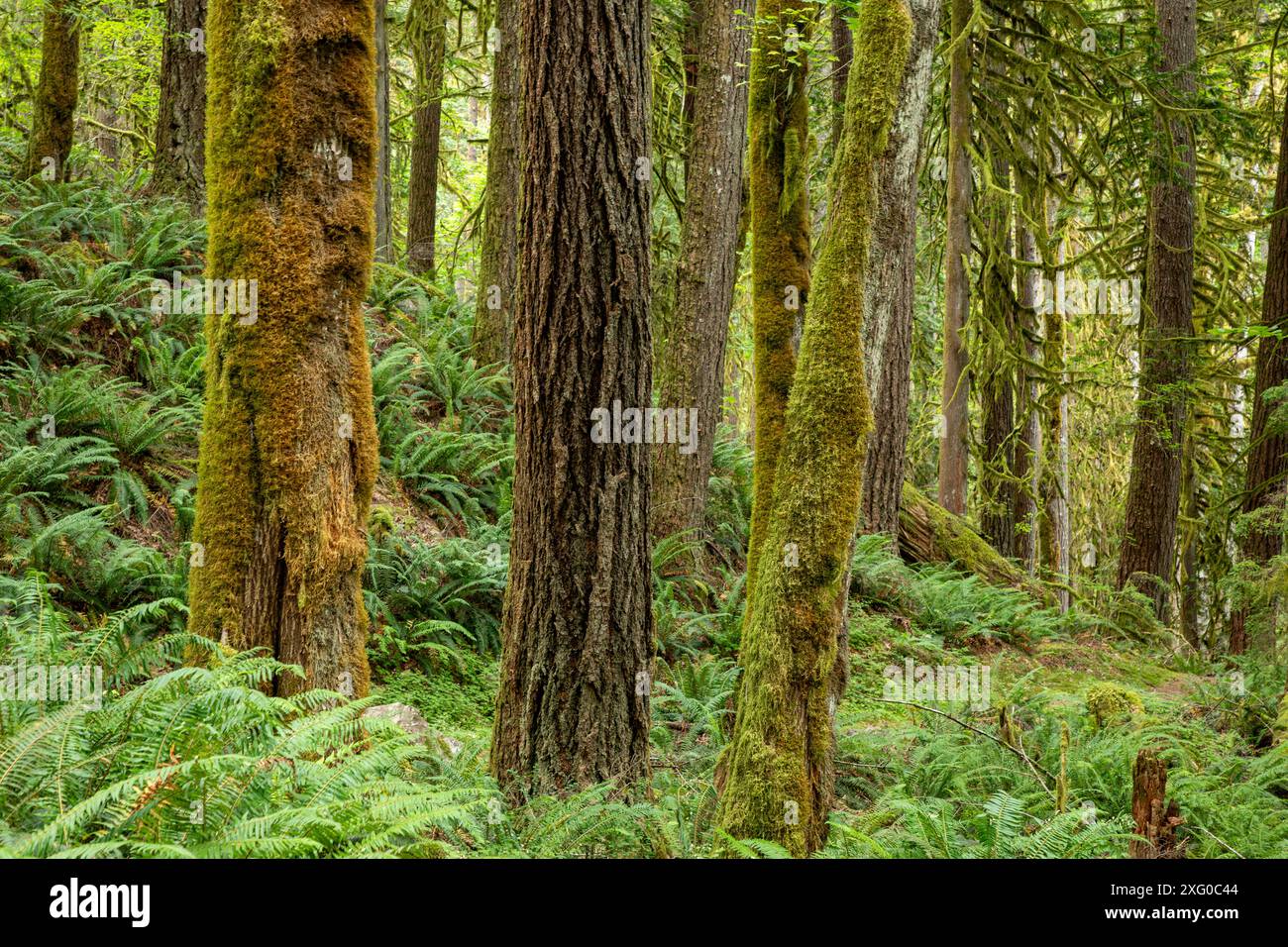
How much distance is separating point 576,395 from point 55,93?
344 inches

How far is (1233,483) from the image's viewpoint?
12.4 m

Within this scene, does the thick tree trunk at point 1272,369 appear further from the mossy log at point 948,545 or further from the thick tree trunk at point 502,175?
the thick tree trunk at point 502,175

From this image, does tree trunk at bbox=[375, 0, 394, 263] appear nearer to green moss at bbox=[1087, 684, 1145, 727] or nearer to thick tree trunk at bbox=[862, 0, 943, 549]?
thick tree trunk at bbox=[862, 0, 943, 549]

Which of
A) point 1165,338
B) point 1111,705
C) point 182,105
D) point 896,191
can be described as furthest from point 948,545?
point 182,105

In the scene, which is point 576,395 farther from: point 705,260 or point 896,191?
point 705,260

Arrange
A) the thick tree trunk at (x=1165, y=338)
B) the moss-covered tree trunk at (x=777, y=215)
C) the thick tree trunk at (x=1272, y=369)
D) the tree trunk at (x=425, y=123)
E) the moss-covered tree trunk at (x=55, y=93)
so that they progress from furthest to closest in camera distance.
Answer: the tree trunk at (x=425, y=123) → the thick tree trunk at (x=1165, y=338) → the moss-covered tree trunk at (x=55, y=93) → the thick tree trunk at (x=1272, y=369) → the moss-covered tree trunk at (x=777, y=215)

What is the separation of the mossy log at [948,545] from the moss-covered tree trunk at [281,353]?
7854 millimetres

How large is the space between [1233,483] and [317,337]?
1170cm

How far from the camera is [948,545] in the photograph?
11.6 metres

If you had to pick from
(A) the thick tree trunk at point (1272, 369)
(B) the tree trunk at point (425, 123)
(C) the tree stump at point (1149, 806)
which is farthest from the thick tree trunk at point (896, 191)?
(B) the tree trunk at point (425, 123)

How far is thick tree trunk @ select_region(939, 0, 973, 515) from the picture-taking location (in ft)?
32.7

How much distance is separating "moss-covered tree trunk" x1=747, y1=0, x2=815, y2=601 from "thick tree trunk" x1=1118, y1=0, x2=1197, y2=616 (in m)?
6.10

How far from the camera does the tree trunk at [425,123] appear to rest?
12680 mm
